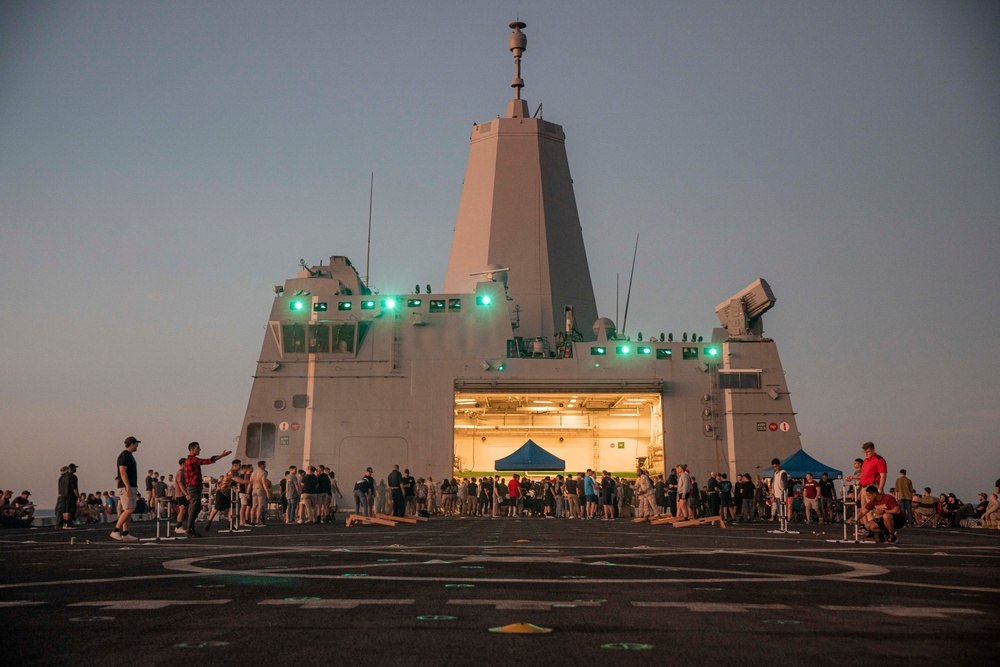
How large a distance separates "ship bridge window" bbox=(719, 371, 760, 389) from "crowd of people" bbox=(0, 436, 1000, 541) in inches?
138

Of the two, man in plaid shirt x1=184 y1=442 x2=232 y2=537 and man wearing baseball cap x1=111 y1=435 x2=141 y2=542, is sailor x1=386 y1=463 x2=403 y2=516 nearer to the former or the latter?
man in plaid shirt x1=184 y1=442 x2=232 y2=537

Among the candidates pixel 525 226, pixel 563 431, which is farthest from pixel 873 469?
pixel 563 431

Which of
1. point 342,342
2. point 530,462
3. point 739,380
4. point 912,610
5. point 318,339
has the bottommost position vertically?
point 912,610

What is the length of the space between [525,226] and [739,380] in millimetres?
11936

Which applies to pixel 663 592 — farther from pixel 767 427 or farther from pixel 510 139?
pixel 510 139

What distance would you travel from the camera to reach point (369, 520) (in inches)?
1025

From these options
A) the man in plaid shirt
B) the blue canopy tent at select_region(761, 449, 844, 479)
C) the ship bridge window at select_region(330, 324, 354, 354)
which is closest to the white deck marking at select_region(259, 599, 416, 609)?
the man in plaid shirt

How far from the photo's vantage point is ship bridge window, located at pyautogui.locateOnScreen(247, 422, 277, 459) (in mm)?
35375

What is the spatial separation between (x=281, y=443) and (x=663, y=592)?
2959 centimetres

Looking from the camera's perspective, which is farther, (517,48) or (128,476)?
(517,48)

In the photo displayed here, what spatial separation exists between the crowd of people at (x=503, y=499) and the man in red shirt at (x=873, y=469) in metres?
0.02

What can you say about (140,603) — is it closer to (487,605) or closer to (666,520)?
(487,605)

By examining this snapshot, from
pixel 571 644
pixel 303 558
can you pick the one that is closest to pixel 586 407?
pixel 303 558

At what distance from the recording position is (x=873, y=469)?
1466 centimetres
